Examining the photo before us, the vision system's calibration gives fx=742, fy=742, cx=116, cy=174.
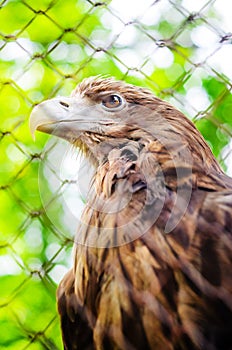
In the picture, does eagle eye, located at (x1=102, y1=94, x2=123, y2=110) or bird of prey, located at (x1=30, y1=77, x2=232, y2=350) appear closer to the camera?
bird of prey, located at (x1=30, y1=77, x2=232, y2=350)

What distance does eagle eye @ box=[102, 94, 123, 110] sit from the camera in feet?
4.87

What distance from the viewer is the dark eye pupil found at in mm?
1486

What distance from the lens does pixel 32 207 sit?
1719 millimetres

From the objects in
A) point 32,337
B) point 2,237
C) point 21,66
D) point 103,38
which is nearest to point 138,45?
point 103,38

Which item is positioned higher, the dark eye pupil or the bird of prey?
the dark eye pupil

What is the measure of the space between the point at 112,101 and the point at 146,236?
1.18 feet

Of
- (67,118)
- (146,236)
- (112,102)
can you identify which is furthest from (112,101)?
(146,236)

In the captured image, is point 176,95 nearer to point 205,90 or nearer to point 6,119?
point 205,90

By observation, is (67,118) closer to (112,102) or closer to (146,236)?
(112,102)

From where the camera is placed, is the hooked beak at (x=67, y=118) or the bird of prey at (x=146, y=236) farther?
the hooked beak at (x=67, y=118)

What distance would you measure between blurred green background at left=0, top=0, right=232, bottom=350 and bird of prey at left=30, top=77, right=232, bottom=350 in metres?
0.15

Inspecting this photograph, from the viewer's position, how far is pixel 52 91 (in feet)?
5.73

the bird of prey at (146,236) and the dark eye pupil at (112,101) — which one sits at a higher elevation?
the dark eye pupil at (112,101)

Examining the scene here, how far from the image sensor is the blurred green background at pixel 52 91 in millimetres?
1589
